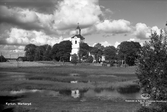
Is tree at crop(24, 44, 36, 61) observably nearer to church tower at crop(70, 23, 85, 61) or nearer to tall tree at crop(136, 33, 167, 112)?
church tower at crop(70, 23, 85, 61)

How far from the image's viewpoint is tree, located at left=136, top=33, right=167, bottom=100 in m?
8.51

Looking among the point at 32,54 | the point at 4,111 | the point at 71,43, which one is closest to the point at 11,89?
the point at 4,111

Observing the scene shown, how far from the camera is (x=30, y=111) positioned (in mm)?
13648

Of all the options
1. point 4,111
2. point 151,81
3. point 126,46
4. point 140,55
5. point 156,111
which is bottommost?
point 4,111

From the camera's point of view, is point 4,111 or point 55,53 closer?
point 4,111

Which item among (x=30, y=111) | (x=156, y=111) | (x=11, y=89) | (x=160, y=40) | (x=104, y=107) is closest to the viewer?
(x=160, y=40)

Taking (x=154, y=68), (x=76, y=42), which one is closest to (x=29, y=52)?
(x=76, y=42)

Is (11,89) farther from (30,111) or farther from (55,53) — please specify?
(55,53)

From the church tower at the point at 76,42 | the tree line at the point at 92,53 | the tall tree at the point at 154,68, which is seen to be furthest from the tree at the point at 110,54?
the tall tree at the point at 154,68

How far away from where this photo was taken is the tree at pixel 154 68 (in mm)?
8508

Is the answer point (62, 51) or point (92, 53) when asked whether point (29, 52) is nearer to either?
point (62, 51)

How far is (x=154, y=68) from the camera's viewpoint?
8.65m

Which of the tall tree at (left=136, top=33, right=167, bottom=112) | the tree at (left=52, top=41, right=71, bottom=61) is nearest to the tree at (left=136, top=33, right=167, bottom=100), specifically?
the tall tree at (left=136, top=33, right=167, bottom=112)

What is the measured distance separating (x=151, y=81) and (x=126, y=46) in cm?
9887
